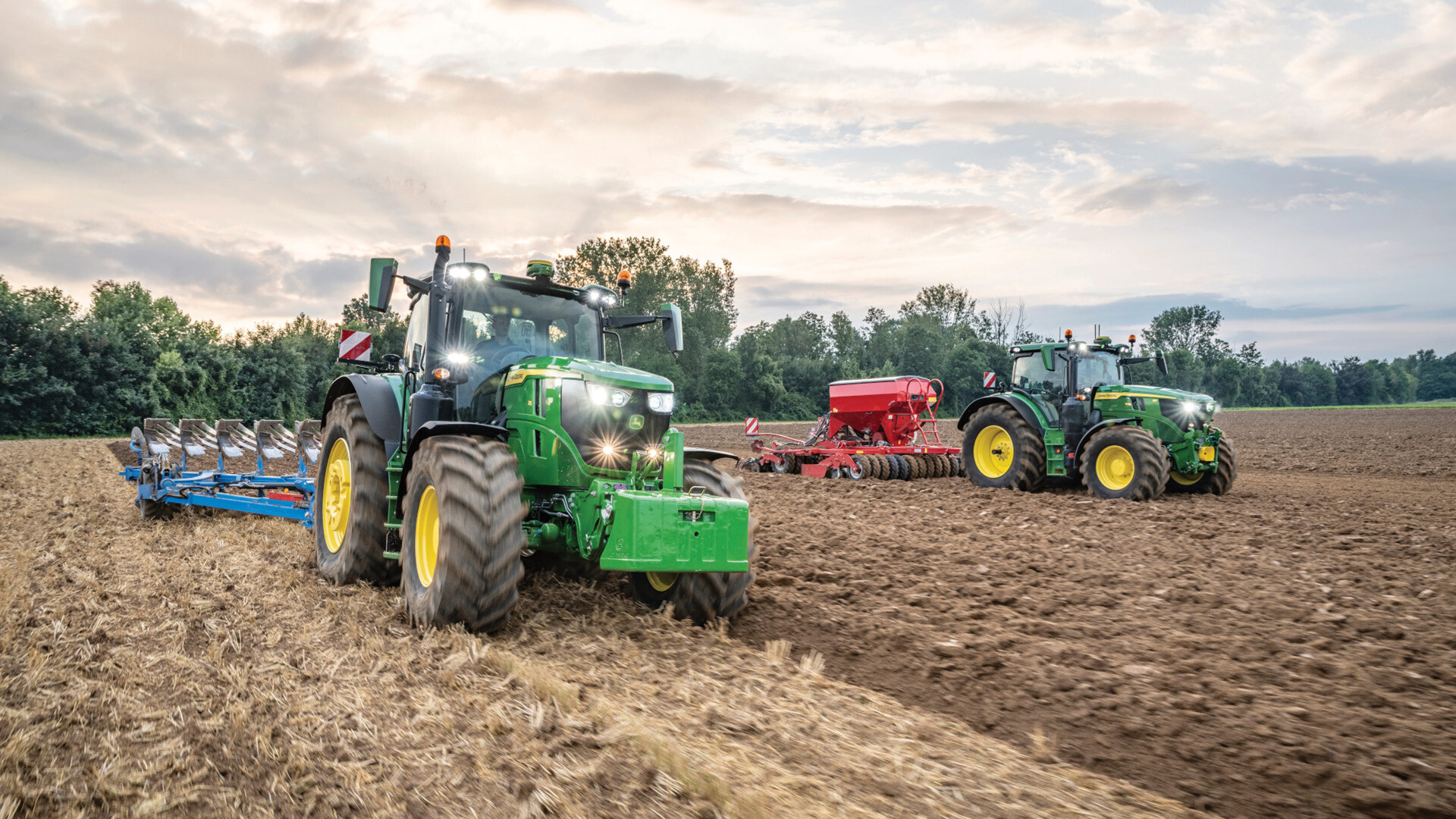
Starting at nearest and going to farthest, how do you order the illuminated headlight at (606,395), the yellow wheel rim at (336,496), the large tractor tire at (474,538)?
the large tractor tire at (474,538) < the illuminated headlight at (606,395) < the yellow wheel rim at (336,496)

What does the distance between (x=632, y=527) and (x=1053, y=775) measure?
227 cm

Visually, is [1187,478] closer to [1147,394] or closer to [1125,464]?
[1147,394]

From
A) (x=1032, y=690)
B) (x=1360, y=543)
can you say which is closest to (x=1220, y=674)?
(x=1032, y=690)

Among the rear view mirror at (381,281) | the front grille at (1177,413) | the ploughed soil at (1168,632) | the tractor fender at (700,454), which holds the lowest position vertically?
the ploughed soil at (1168,632)

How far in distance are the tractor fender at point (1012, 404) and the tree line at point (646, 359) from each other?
7.24ft

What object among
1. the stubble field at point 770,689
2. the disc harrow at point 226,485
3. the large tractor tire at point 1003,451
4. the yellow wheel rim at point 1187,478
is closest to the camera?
the stubble field at point 770,689

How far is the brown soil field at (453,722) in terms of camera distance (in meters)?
2.83

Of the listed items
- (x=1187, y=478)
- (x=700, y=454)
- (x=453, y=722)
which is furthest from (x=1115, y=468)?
(x=453, y=722)

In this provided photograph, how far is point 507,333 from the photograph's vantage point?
5.94 meters

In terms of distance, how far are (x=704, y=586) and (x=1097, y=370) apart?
30.7 ft

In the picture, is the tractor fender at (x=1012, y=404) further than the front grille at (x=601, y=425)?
Yes

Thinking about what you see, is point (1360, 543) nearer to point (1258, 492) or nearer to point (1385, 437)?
point (1258, 492)

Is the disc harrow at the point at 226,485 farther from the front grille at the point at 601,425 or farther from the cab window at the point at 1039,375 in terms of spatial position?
the cab window at the point at 1039,375

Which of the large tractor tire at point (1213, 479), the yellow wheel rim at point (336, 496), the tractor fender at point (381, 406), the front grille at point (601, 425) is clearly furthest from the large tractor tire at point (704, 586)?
the large tractor tire at point (1213, 479)
